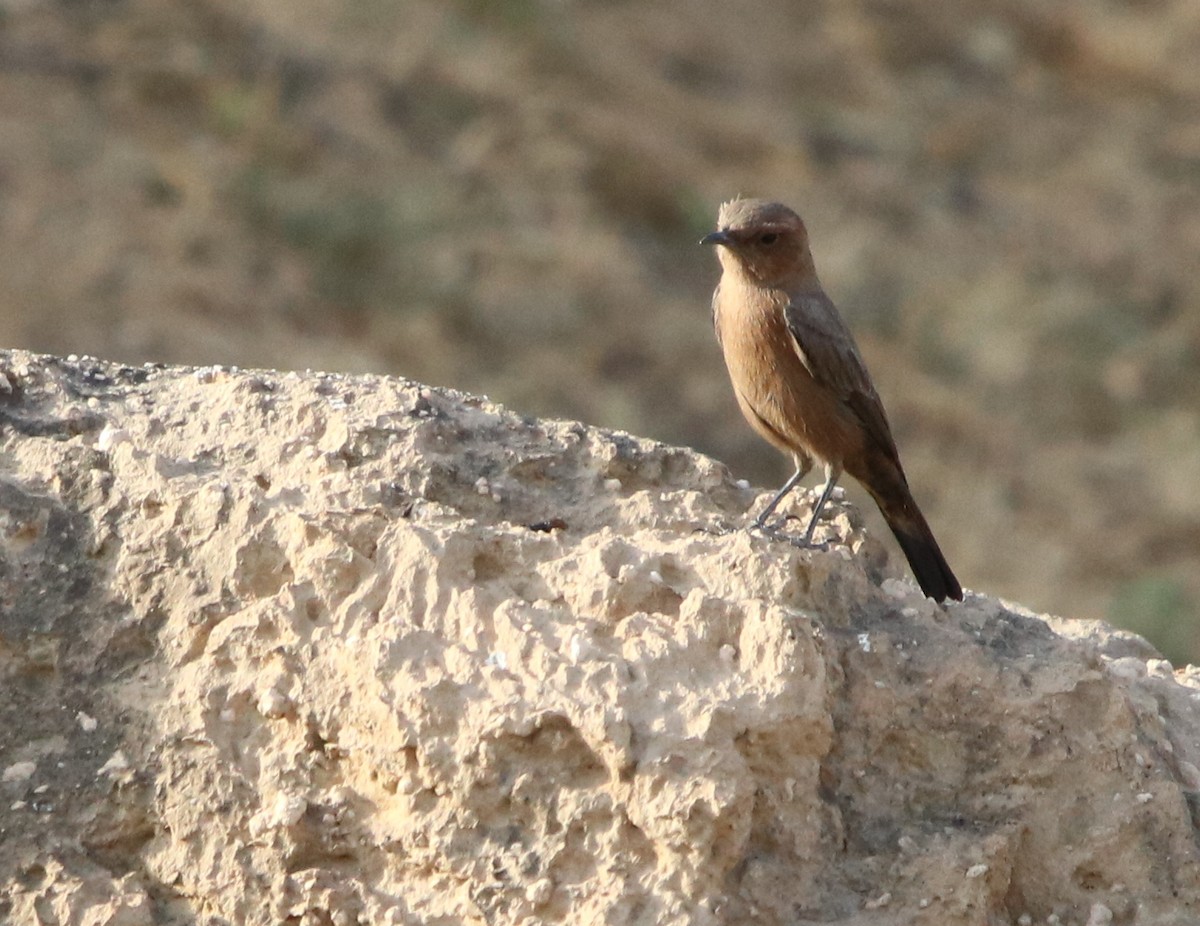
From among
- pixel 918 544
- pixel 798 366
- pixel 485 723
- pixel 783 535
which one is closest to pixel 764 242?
pixel 798 366

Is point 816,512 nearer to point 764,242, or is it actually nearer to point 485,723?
point 485,723

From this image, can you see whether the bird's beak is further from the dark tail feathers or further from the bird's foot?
the bird's foot

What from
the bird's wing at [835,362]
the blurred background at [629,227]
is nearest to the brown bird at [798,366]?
the bird's wing at [835,362]

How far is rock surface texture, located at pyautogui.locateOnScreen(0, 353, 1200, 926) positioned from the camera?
3.46 m

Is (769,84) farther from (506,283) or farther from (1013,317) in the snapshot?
(506,283)

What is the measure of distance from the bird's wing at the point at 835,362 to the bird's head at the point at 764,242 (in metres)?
0.13

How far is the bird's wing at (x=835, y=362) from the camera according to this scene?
19.1ft

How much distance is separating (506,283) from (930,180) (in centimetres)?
583

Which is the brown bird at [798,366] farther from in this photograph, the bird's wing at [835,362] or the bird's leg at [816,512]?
the bird's leg at [816,512]

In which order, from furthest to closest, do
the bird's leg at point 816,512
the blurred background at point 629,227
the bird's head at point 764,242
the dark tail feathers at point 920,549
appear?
the blurred background at point 629,227
the bird's head at point 764,242
the dark tail feathers at point 920,549
the bird's leg at point 816,512

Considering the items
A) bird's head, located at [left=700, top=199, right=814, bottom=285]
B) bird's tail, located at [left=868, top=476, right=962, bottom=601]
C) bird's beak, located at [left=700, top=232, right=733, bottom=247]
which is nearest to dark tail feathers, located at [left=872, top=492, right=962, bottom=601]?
bird's tail, located at [left=868, top=476, right=962, bottom=601]

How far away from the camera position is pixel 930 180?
18250 mm

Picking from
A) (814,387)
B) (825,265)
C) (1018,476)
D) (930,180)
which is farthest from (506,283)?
(814,387)

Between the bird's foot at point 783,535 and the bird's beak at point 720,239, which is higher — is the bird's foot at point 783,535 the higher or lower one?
the lower one
